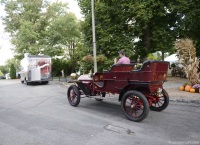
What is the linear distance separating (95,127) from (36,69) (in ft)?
45.4

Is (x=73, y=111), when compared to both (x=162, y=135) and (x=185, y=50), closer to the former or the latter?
(x=162, y=135)

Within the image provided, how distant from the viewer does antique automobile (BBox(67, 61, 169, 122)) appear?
5.29m

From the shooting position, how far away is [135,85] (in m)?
5.73

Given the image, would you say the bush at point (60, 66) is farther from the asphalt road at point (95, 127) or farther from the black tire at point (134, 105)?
the black tire at point (134, 105)

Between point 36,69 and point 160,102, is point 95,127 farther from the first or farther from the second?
point 36,69

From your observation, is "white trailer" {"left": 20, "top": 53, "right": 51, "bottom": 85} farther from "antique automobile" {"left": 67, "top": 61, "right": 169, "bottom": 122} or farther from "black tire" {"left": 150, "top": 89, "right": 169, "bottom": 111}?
"black tire" {"left": 150, "top": 89, "right": 169, "bottom": 111}

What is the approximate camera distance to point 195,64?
9.91 meters

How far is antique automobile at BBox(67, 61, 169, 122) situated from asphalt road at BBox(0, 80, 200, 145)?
14.2 inches

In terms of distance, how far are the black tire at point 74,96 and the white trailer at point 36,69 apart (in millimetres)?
10558

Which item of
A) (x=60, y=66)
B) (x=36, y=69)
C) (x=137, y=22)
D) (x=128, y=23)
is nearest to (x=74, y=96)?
(x=137, y=22)

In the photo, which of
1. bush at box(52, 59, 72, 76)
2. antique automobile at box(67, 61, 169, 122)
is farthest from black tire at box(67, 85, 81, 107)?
bush at box(52, 59, 72, 76)

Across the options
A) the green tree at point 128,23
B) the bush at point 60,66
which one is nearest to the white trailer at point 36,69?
the green tree at point 128,23

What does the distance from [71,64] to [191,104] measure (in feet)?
72.2

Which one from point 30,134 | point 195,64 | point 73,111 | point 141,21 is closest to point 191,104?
point 195,64
